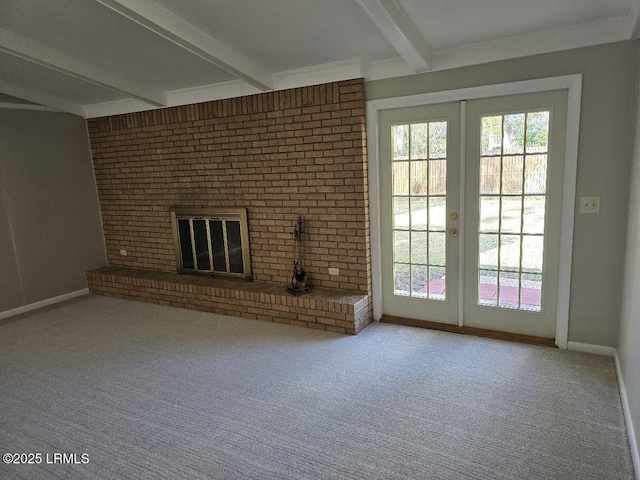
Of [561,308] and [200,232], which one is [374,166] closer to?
[561,308]

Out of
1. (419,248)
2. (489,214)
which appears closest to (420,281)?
(419,248)

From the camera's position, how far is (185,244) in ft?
15.4

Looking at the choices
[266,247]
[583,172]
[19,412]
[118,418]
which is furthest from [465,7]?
[19,412]

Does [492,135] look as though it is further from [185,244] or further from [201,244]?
[185,244]

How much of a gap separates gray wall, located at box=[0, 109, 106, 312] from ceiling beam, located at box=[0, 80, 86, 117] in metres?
0.14

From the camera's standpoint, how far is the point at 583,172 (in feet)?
8.98

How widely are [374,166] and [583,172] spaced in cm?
153

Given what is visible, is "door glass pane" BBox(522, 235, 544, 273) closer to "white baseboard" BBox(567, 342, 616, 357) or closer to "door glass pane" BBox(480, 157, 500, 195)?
"door glass pane" BBox(480, 157, 500, 195)

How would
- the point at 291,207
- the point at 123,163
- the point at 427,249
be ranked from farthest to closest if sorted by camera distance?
the point at 123,163 < the point at 291,207 < the point at 427,249

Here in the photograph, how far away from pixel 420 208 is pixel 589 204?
1194mm

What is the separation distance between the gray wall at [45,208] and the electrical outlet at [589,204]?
5.33 metres

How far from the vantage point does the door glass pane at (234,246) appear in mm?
4270

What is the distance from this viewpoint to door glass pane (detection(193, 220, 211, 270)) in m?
4.51

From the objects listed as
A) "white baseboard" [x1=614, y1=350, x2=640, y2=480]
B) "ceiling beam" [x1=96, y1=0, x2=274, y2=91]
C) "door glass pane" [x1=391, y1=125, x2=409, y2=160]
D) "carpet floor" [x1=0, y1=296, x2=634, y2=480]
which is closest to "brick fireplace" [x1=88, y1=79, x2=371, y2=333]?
"door glass pane" [x1=391, y1=125, x2=409, y2=160]
